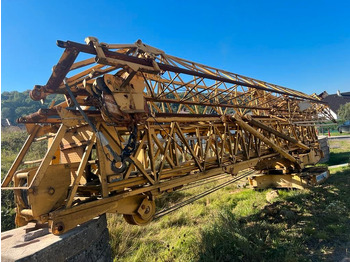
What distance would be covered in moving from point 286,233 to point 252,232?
0.84 meters

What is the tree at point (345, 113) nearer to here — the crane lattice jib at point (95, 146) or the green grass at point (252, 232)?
the green grass at point (252, 232)

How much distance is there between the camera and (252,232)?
555cm

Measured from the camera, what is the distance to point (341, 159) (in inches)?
616

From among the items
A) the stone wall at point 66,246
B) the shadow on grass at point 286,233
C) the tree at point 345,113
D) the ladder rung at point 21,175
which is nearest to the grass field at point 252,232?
the shadow on grass at point 286,233

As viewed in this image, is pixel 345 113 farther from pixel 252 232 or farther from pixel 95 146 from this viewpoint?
pixel 95 146

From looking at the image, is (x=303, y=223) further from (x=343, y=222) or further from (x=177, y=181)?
(x=177, y=181)

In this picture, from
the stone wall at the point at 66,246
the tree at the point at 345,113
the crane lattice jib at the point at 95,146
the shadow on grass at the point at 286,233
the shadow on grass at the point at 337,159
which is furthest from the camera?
the tree at the point at 345,113

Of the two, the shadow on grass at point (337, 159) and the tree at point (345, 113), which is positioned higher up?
the tree at point (345, 113)

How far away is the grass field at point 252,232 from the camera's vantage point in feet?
15.2

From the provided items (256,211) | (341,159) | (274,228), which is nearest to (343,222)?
(274,228)

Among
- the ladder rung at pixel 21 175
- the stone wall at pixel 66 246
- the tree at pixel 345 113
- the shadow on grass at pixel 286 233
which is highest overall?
the tree at pixel 345 113

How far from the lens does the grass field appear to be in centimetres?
462

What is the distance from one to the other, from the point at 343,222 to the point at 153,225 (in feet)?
18.3

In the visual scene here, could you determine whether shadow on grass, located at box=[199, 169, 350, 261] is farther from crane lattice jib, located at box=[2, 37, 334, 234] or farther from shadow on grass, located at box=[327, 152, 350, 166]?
shadow on grass, located at box=[327, 152, 350, 166]
